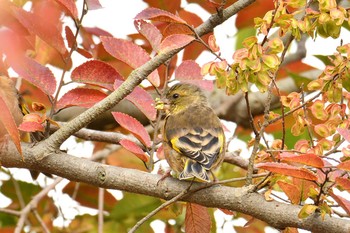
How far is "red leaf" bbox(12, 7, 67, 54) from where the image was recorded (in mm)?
2924

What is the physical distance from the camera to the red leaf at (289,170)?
7.59 ft

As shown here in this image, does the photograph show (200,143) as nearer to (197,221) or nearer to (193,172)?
(193,172)

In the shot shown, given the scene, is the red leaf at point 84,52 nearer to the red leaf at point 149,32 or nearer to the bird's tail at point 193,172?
the red leaf at point 149,32

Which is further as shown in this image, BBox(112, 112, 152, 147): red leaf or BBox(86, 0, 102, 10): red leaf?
BBox(112, 112, 152, 147): red leaf

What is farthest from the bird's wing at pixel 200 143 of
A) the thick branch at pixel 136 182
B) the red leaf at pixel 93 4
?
the red leaf at pixel 93 4

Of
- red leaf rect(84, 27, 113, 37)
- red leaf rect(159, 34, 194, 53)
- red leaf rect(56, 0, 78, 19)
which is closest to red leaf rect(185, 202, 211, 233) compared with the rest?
red leaf rect(159, 34, 194, 53)

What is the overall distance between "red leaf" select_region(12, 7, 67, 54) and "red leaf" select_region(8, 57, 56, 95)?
0.43 feet

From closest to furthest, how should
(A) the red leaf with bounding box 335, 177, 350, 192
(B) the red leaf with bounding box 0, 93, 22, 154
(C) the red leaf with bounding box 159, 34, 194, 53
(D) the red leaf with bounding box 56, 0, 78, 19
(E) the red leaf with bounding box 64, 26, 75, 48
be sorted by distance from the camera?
(B) the red leaf with bounding box 0, 93, 22, 154, (A) the red leaf with bounding box 335, 177, 350, 192, (C) the red leaf with bounding box 159, 34, 194, 53, (D) the red leaf with bounding box 56, 0, 78, 19, (E) the red leaf with bounding box 64, 26, 75, 48

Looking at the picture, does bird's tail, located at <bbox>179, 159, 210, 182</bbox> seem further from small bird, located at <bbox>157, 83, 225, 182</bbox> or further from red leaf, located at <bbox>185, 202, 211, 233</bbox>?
red leaf, located at <bbox>185, 202, 211, 233</bbox>

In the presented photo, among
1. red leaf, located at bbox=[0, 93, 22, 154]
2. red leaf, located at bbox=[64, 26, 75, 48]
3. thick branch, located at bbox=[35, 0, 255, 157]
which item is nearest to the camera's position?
red leaf, located at bbox=[0, 93, 22, 154]

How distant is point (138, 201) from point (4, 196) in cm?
86

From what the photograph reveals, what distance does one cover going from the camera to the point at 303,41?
4.66 meters

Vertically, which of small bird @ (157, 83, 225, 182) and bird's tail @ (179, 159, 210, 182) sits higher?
small bird @ (157, 83, 225, 182)

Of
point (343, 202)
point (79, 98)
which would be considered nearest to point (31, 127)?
point (79, 98)
